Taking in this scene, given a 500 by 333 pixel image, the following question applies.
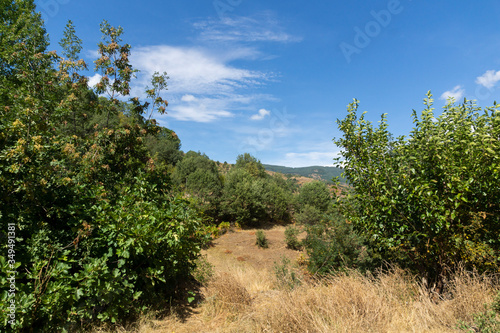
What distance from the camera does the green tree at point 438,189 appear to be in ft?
12.7

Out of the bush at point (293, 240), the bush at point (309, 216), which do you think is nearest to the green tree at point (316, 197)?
the bush at point (309, 216)

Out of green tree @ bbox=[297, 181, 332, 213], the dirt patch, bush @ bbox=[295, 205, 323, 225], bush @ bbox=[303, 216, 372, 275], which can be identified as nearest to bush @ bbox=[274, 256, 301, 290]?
→ bush @ bbox=[303, 216, 372, 275]

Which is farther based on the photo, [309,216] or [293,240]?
[309,216]

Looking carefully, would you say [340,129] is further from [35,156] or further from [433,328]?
[35,156]

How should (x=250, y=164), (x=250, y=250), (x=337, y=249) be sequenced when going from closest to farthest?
1. (x=337, y=249)
2. (x=250, y=250)
3. (x=250, y=164)

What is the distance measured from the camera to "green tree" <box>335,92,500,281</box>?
386cm

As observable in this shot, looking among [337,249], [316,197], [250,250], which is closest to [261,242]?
[250,250]

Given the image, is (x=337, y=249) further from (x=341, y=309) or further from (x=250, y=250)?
(x=250, y=250)

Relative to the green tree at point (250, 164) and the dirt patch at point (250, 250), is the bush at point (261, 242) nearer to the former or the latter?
the dirt patch at point (250, 250)

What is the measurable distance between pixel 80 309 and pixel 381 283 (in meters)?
4.83

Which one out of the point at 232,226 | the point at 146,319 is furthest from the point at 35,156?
the point at 232,226

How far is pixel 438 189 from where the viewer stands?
4359 millimetres

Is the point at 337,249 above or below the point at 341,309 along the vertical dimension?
below

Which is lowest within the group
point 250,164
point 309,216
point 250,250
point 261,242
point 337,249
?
point 250,250
